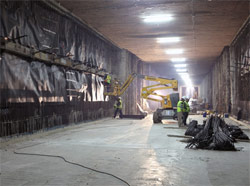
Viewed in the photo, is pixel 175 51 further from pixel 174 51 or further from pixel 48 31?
pixel 48 31

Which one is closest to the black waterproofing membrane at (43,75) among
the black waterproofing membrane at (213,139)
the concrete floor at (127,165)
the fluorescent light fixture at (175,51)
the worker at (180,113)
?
the concrete floor at (127,165)

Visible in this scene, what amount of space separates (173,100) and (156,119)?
202 cm

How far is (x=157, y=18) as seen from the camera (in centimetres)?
1460

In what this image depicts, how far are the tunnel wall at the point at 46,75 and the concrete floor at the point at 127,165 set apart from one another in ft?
5.18

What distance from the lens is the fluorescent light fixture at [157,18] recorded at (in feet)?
46.6

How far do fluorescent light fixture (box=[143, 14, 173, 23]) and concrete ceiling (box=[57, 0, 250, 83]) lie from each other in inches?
12.8

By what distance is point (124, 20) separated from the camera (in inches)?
590

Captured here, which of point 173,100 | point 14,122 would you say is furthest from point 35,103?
point 173,100

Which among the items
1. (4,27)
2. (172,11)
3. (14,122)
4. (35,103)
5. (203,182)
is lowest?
(203,182)

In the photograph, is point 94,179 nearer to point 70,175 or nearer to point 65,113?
point 70,175

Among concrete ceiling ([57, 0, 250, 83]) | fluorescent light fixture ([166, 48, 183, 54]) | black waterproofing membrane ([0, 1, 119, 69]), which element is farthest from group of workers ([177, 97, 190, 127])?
fluorescent light fixture ([166, 48, 183, 54])

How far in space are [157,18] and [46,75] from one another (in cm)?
685

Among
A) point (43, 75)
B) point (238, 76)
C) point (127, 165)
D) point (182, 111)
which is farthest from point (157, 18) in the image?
point (127, 165)

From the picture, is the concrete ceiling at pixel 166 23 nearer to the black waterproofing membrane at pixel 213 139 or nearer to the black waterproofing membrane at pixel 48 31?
the black waterproofing membrane at pixel 48 31
